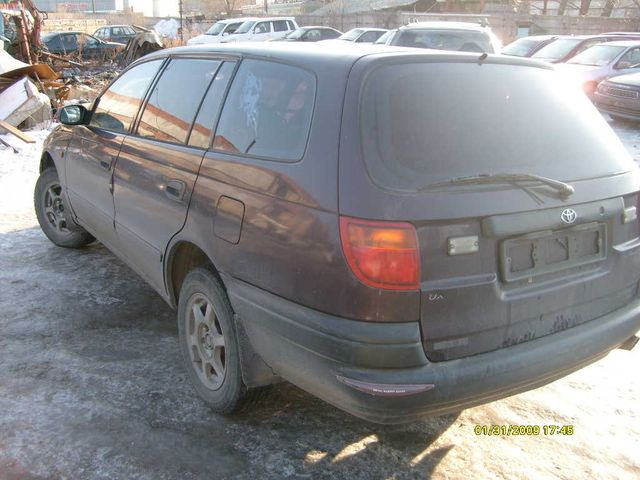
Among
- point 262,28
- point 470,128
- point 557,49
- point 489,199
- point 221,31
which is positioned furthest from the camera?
point 221,31

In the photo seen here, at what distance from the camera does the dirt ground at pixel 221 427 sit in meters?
2.76

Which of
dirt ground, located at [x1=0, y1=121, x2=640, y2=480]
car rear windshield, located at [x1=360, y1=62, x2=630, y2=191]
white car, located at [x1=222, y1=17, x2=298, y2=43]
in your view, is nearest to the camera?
car rear windshield, located at [x1=360, y1=62, x2=630, y2=191]

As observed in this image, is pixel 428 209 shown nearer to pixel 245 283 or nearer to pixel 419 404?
pixel 419 404

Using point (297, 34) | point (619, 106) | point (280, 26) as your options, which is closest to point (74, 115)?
point (619, 106)

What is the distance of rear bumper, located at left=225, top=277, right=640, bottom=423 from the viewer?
2.31 meters

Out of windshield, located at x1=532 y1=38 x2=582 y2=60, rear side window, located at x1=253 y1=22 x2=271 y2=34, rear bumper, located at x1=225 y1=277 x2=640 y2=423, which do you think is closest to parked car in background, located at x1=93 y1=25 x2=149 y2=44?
rear side window, located at x1=253 y1=22 x2=271 y2=34

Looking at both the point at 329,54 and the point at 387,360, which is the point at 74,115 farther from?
the point at 387,360

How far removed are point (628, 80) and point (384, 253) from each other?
12830mm

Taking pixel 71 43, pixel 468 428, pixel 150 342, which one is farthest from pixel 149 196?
pixel 71 43

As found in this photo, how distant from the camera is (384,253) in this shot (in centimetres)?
228

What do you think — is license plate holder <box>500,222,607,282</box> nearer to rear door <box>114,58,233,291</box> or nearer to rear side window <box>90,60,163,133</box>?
rear door <box>114,58,233,291</box>

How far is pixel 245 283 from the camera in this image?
2.74 m

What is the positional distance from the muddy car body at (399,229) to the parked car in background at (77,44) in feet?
79.6

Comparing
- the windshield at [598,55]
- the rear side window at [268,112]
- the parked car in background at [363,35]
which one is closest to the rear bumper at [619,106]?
the windshield at [598,55]
